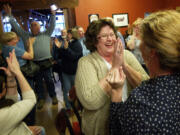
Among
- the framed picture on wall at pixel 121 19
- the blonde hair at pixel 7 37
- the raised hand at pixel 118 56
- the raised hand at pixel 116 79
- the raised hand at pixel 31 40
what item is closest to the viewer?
the raised hand at pixel 116 79

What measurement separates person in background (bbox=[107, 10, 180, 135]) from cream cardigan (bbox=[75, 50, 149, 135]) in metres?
0.29

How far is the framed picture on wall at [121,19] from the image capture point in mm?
5414

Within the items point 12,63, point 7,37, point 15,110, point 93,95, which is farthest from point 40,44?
point 93,95

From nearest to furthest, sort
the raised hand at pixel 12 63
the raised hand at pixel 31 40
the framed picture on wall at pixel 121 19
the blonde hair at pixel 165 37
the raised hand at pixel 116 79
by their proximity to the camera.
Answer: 1. the blonde hair at pixel 165 37
2. the raised hand at pixel 116 79
3. the raised hand at pixel 12 63
4. the raised hand at pixel 31 40
5. the framed picture on wall at pixel 121 19

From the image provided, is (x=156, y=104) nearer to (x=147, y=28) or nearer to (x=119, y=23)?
(x=147, y=28)

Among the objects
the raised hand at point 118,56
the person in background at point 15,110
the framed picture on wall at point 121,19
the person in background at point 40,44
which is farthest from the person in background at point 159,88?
the framed picture on wall at point 121,19

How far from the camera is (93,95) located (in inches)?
41.2

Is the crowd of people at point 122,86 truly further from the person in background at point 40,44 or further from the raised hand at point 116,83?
the person in background at point 40,44

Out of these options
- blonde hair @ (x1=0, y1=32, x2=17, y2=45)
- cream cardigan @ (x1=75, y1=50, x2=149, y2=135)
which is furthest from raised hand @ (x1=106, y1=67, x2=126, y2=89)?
blonde hair @ (x1=0, y1=32, x2=17, y2=45)

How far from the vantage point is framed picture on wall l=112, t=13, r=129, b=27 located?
17.8 ft

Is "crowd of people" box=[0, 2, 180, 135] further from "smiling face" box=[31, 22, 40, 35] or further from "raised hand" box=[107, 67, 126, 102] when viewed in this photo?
"smiling face" box=[31, 22, 40, 35]

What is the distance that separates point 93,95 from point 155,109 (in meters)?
0.45

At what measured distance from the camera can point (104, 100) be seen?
41.7 inches

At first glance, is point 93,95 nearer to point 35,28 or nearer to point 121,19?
point 35,28
